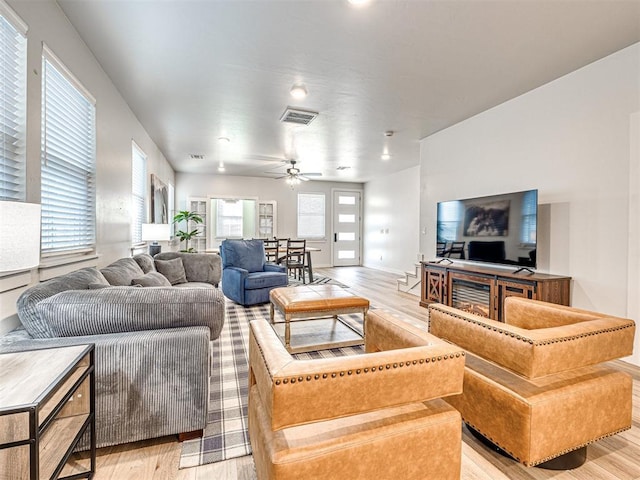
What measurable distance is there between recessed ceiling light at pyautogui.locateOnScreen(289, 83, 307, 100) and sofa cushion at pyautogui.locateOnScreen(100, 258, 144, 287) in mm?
2401

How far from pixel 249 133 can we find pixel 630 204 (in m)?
4.52

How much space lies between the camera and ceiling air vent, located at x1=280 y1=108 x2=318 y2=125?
3.93m

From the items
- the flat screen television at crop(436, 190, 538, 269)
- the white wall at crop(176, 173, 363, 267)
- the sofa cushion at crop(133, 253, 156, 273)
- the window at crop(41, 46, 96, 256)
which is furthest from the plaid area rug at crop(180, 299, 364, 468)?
the white wall at crop(176, 173, 363, 267)

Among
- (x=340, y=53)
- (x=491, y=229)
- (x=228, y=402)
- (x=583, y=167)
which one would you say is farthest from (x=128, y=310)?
(x=583, y=167)

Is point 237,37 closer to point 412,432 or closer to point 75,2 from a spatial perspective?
point 75,2

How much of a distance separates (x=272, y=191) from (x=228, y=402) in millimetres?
7226

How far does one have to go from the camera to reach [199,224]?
8352 mm

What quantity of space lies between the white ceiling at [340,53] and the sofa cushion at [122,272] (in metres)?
1.84

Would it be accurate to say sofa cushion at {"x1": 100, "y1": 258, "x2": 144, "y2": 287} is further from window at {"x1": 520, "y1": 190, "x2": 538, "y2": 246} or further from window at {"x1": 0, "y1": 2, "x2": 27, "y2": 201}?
window at {"x1": 520, "y1": 190, "x2": 538, "y2": 246}

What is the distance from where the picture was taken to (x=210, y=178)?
8391mm

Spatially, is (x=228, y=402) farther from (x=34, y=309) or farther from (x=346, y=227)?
(x=346, y=227)

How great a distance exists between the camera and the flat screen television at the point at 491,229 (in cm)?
332

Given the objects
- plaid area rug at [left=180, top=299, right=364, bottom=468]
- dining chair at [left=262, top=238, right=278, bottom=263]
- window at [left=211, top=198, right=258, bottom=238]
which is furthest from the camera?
window at [left=211, top=198, right=258, bottom=238]

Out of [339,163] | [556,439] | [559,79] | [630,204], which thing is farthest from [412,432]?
[339,163]
